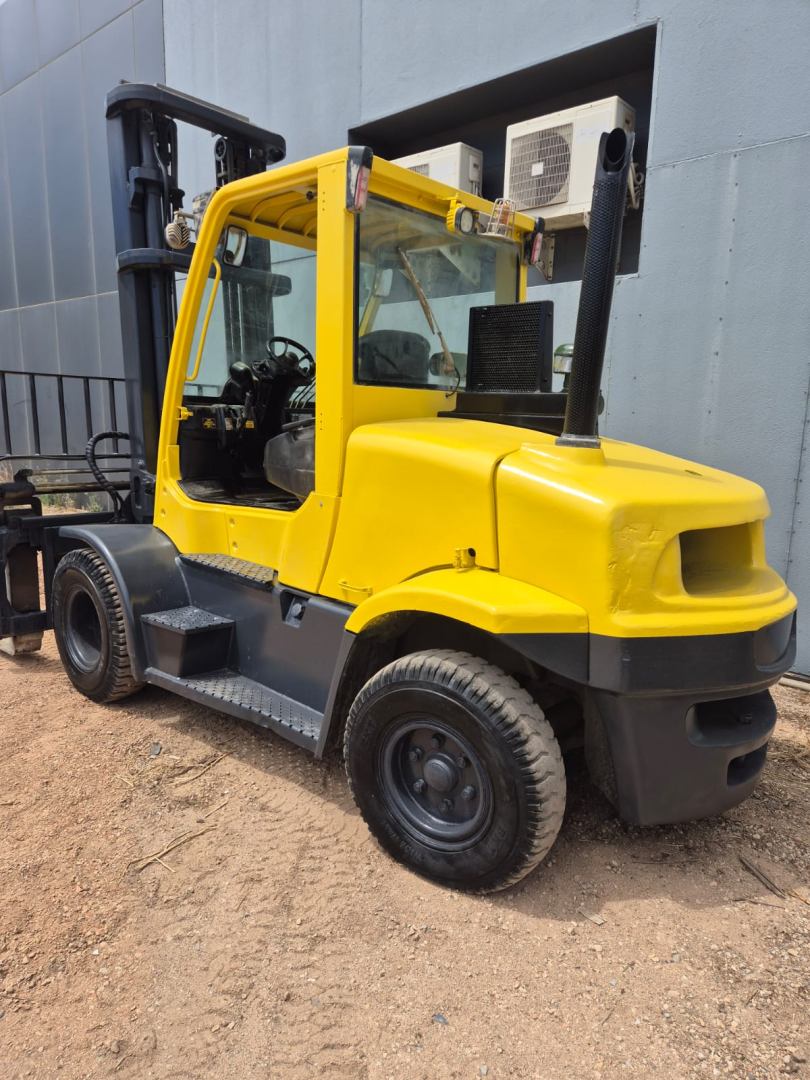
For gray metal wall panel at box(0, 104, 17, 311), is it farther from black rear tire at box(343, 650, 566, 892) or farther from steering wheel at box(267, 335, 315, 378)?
black rear tire at box(343, 650, 566, 892)

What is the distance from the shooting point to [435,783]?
253 centimetres

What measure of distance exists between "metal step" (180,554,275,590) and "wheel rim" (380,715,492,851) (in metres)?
1.00

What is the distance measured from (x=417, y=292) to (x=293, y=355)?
3.28 ft

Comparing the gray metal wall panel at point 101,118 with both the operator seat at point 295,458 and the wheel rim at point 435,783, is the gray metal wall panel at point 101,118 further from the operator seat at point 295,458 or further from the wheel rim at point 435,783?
the wheel rim at point 435,783

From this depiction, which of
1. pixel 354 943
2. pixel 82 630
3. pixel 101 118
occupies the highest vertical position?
pixel 101 118

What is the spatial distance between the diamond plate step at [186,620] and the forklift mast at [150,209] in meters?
0.92

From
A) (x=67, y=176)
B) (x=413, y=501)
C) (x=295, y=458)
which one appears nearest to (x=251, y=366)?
(x=295, y=458)

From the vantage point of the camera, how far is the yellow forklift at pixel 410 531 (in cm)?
223

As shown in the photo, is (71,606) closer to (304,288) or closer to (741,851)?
(304,288)

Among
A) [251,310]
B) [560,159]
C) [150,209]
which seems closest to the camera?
[251,310]

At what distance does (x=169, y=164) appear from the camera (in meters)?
4.20

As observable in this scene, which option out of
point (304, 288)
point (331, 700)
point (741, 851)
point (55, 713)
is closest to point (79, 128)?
point (304, 288)

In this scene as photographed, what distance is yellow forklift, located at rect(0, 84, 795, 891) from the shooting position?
7.30 ft

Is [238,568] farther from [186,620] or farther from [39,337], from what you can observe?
[39,337]
